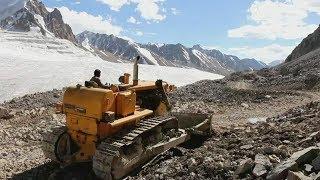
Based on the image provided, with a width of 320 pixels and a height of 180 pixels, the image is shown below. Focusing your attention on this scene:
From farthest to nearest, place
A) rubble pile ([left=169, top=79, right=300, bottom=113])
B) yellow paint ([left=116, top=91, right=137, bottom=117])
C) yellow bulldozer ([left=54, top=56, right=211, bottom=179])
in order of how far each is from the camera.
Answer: rubble pile ([left=169, top=79, right=300, bottom=113]) → yellow paint ([left=116, top=91, right=137, bottom=117]) → yellow bulldozer ([left=54, top=56, right=211, bottom=179])

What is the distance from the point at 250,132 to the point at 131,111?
3.36 meters

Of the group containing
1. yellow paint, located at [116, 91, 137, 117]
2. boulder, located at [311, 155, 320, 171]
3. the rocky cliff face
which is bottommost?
boulder, located at [311, 155, 320, 171]

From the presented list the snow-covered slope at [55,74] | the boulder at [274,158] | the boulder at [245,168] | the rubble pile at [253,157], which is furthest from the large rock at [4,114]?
the snow-covered slope at [55,74]

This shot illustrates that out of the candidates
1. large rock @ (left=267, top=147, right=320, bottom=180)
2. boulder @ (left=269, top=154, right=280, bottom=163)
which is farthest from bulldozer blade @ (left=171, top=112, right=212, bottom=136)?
large rock @ (left=267, top=147, right=320, bottom=180)

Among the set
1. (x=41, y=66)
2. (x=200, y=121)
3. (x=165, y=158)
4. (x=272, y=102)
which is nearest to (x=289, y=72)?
(x=272, y=102)

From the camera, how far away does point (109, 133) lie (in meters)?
10.4

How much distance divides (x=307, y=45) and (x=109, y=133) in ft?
203

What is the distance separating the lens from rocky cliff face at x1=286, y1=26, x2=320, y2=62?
66.7 metres

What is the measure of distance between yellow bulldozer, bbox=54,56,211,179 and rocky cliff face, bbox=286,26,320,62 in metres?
58.4

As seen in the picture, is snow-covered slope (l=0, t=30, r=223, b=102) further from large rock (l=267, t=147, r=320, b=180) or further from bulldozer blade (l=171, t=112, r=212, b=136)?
large rock (l=267, t=147, r=320, b=180)

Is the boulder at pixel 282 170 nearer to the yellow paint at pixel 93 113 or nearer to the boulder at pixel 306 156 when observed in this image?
the boulder at pixel 306 156

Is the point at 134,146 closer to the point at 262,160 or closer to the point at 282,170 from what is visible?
the point at 262,160

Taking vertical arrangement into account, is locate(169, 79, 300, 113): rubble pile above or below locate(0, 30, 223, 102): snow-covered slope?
above

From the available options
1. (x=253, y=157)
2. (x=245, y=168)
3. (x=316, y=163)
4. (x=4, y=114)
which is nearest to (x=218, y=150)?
(x=253, y=157)
